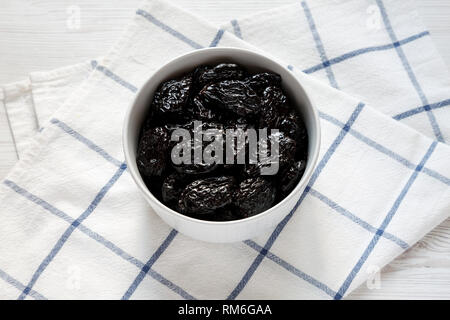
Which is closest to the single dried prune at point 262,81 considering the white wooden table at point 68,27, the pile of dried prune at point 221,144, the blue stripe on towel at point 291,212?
the pile of dried prune at point 221,144

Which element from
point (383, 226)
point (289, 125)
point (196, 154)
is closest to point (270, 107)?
point (289, 125)

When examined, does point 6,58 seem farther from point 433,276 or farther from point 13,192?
point 433,276

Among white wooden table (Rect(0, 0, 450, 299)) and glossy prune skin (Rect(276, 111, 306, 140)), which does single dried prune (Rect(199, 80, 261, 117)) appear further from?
white wooden table (Rect(0, 0, 450, 299))

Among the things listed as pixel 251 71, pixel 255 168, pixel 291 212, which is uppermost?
pixel 251 71

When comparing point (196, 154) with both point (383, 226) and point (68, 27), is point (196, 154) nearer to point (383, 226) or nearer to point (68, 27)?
point (383, 226)

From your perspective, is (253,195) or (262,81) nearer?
(253,195)
